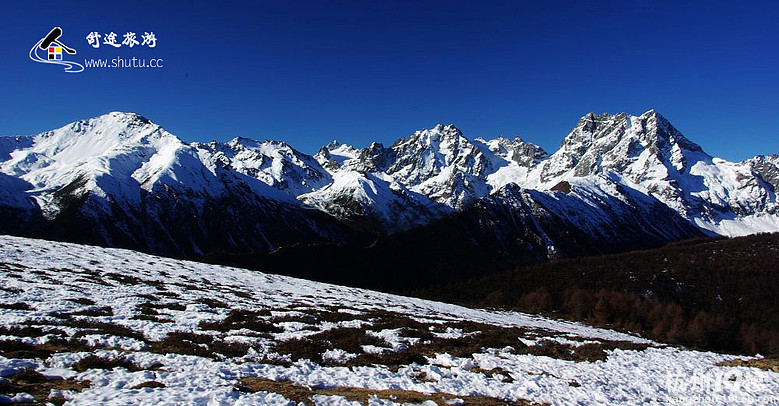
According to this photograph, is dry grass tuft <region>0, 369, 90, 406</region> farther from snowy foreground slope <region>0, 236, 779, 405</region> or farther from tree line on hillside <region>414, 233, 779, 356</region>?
tree line on hillside <region>414, 233, 779, 356</region>

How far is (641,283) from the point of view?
190500 mm

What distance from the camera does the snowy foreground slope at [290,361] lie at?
14.1 meters

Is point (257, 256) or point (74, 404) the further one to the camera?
point (257, 256)

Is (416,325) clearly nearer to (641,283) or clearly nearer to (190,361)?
(190,361)

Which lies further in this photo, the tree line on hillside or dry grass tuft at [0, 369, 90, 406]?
the tree line on hillside

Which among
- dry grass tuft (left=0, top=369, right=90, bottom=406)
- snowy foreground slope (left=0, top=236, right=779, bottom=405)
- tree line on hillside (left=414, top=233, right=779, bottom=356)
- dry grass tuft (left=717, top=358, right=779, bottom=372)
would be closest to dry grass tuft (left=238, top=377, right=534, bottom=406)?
snowy foreground slope (left=0, top=236, right=779, bottom=405)

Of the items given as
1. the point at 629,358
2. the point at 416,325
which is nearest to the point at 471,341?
the point at 416,325

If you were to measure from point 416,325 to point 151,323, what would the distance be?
17269mm

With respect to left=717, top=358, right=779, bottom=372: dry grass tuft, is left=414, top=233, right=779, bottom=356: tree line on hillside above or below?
below

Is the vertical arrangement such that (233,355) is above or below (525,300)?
above

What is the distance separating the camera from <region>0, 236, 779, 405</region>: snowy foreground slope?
14.1 meters

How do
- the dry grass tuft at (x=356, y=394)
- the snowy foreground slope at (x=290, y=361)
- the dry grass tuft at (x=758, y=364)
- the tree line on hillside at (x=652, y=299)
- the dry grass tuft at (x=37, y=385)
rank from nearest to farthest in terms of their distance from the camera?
the dry grass tuft at (x=37, y=385) → the snowy foreground slope at (x=290, y=361) → the dry grass tuft at (x=356, y=394) → the dry grass tuft at (x=758, y=364) → the tree line on hillside at (x=652, y=299)

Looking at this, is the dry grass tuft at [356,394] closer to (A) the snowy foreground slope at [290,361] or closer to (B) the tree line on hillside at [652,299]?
(A) the snowy foreground slope at [290,361]

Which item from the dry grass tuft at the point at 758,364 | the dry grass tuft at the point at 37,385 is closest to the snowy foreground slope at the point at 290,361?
the dry grass tuft at the point at 37,385
